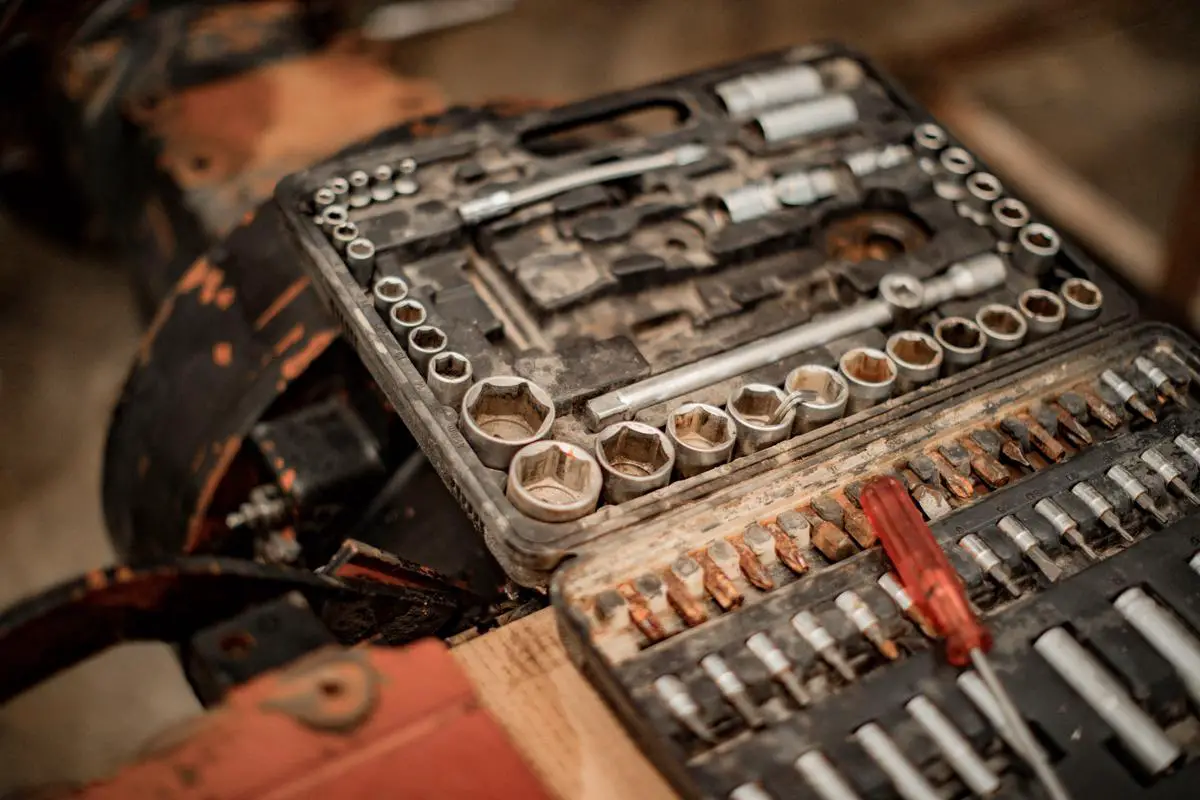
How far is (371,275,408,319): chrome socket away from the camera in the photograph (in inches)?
48.7

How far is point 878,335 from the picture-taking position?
127cm

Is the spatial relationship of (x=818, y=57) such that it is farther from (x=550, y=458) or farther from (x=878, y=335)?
(x=550, y=458)

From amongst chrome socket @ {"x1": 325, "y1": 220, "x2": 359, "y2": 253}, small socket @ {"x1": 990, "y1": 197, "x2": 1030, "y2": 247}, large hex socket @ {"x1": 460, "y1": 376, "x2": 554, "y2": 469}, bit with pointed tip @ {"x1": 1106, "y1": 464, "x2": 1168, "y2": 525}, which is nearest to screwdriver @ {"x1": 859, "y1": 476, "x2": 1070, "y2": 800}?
bit with pointed tip @ {"x1": 1106, "y1": 464, "x2": 1168, "y2": 525}

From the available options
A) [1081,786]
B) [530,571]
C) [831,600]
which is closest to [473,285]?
[530,571]

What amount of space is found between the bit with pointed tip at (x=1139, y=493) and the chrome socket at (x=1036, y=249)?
0.32m

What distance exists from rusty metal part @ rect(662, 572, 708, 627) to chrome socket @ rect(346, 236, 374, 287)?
0.50 meters

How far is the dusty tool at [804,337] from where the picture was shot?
3.86 feet

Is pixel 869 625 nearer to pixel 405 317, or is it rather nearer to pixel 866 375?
pixel 866 375

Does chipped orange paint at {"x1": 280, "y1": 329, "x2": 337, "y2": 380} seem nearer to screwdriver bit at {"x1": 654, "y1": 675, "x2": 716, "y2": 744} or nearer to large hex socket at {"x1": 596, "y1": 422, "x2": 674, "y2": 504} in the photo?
large hex socket at {"x1": 596, "y1": 422, "x2": 674, "y2": 504}

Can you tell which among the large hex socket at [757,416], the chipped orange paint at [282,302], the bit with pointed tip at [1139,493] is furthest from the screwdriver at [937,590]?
the chipped orange paint at [282,302]

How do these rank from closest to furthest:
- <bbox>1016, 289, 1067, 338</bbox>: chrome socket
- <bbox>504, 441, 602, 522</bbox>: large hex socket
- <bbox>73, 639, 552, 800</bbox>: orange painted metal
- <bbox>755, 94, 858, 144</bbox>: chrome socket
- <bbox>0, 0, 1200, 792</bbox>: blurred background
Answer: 1. <bbox>73, 639, 552, 800</bbox>: orange painted metal
2. <bbox>504, 441, 602, 522</bbox>: large hex socket
3. <bbox>1016, 289, 1067, 338</bbox>: chrome socket
4. <bbox>755, 94, 858, 144</bbox>: chrome socket
5. <bbox>0, 0, 1200, 792</bbox>: blurred background

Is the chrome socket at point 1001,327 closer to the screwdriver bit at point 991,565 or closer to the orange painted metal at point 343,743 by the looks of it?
the screwdriver bit at point 991,565

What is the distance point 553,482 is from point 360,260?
1.19 ft

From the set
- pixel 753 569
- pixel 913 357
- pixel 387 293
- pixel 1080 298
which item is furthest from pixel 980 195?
pixel 387 293
